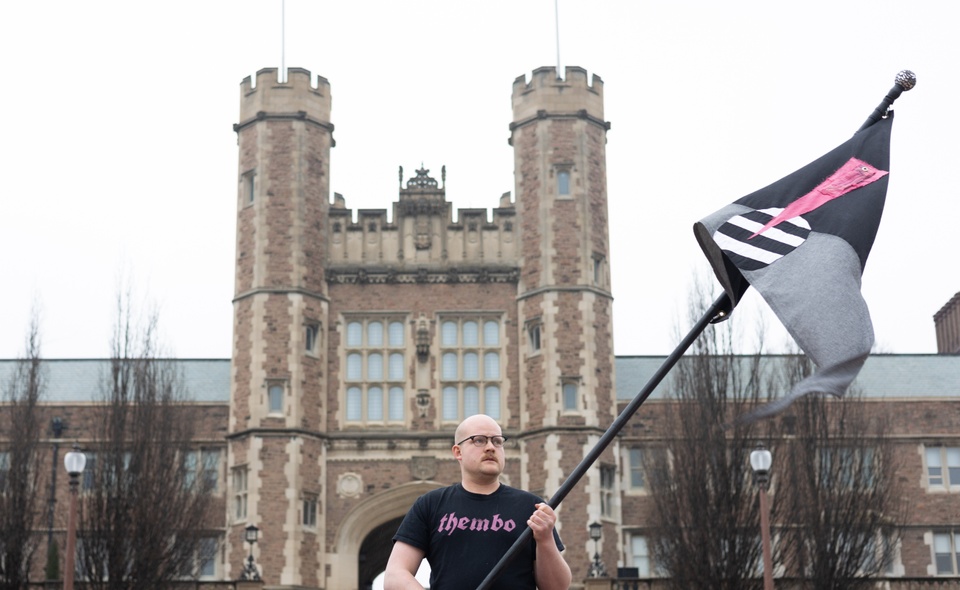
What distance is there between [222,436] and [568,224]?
9156mm

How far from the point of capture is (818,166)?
18.3ft

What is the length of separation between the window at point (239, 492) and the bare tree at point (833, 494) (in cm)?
1111

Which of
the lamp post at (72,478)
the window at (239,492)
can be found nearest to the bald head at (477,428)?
the lamp post at (72,478)

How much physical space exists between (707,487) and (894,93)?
22.5 m

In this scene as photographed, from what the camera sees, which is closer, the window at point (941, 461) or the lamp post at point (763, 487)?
the lamp post at point (763, 487)

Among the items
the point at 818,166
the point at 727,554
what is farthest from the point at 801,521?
the point at 818,166

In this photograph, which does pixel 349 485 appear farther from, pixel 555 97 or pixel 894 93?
pixel 894 93

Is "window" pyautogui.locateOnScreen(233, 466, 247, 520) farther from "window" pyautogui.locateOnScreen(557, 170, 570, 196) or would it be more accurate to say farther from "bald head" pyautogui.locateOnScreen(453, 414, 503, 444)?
"bald head" pyautogui.locateOnScreen(453, 414, 503, 444)

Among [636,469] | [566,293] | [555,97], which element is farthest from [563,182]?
[636,469]

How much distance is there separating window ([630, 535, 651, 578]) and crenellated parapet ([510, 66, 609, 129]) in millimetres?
9474

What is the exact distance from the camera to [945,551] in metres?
32.9

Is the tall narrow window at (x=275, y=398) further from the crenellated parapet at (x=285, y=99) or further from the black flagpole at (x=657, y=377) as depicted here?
the black flagpole at (x=657, y=377)

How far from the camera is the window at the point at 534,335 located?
31.3 metres

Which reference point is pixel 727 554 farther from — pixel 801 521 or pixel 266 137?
pixel 266 137
